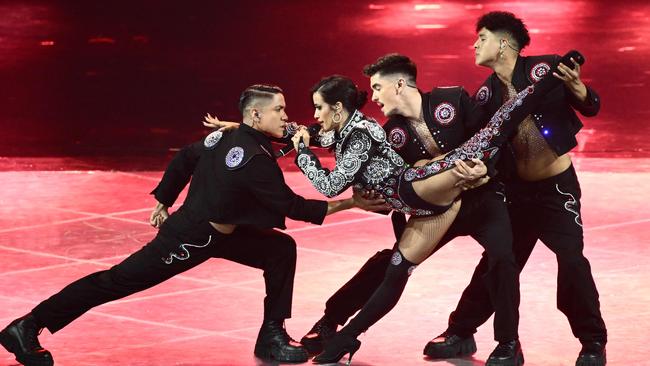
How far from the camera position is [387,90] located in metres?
4.88

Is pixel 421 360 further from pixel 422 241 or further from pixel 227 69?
pixel 227 69

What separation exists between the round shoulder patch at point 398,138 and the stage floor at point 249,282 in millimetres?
812

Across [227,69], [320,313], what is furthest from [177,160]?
[227,69]

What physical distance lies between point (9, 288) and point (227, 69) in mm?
4911

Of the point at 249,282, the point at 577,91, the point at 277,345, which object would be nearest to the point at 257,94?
the point at 277,345

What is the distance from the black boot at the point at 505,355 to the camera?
190 inches

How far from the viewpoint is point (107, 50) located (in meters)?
10.8

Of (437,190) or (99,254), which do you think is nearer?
(437,190)

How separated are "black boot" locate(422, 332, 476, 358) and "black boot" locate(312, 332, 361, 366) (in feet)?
1.13

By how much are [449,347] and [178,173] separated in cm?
124

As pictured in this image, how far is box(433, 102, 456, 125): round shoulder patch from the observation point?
4.87 m

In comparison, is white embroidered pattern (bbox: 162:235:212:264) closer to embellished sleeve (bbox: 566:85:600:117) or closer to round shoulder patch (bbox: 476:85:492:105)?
round shoulder patch (bbox: 476:85:492:105)

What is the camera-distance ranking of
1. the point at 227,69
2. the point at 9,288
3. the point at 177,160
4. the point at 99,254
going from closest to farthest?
the point at 177,160, the point at 9,288, the point at 99,254, the point at 227,69

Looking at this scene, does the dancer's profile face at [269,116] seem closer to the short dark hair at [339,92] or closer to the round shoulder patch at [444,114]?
the short dark hair at [339,92]
